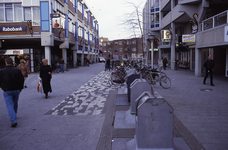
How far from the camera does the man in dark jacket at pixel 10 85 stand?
5375mm

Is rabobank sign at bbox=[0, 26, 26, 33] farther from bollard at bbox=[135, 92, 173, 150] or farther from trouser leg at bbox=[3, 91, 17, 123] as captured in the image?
bollard at bbox=[135, 92, 173, 150]

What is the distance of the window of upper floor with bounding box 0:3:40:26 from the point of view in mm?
21250

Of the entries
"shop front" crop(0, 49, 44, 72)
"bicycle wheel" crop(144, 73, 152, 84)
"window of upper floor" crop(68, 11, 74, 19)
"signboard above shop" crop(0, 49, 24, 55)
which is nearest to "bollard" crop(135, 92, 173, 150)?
"bicycle wheel" crop(144, 73, 152, 84)

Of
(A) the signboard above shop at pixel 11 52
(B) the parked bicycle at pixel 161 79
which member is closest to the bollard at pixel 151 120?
(B) the parked bicycle at pixel 161 79

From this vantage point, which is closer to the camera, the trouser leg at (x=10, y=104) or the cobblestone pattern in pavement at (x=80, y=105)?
the trouser leg at (x=10, y=104)

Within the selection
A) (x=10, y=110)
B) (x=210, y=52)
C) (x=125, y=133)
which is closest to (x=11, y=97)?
(x=10, y=110)

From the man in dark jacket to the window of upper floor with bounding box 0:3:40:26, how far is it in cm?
1730

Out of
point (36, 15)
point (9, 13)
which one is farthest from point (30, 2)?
point (9, 13)

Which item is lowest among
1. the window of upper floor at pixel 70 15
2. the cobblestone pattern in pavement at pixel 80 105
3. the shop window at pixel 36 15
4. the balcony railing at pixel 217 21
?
the cobblestone pattern in pavement at pixel 80 105

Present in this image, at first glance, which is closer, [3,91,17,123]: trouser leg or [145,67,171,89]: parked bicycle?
[3,91,17,123]: trouser leg

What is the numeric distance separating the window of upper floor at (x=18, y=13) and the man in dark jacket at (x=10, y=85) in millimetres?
17304

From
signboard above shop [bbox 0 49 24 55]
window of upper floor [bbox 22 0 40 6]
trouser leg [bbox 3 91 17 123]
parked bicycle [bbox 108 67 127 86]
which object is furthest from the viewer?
signboard above shop [bbox 0 49 24 55]

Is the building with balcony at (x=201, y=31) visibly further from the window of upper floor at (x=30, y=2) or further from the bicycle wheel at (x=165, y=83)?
the window of upper floor at (x=30, y=2)

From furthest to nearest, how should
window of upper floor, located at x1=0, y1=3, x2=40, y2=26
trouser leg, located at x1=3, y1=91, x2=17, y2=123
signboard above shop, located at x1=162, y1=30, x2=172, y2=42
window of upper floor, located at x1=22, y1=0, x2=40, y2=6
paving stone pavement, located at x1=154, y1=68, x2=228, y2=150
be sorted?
signboard above shop, located at x1=162, y1=30, x2=172, y2=42 < window of upper floor, located at x1=0, y1=3, x2=40, y2=26 < window of upper floor, located at x1=22, y1=0, x2=40, y2=6 < trouser leg, located at x1=3, y1=91, x2=17, y2=123 < paving stone pavement, located at x1=154, y1=68, x2=228, y2=150
